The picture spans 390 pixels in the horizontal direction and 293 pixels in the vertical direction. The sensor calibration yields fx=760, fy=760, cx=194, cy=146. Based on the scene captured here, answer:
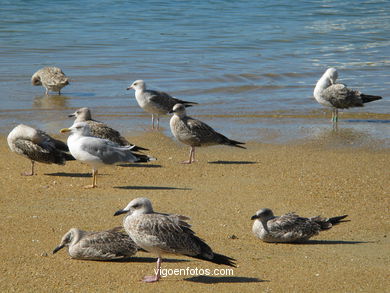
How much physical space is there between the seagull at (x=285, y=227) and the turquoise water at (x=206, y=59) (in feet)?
16.6

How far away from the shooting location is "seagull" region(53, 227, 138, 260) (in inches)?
276

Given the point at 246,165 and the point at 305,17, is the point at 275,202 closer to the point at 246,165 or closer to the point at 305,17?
the point at 246,165

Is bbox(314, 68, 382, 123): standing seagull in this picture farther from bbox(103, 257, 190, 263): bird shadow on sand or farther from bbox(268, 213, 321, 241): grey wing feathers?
bbox(103, 257, 190, 263): bird shadow on sand

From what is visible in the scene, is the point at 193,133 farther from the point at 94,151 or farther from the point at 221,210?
the point at 221,210

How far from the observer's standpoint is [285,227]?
7668 millimetres

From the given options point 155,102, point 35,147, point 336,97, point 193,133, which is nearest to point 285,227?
point 193,133

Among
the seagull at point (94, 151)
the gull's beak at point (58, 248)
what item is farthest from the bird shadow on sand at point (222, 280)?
the seagull at point (94, 151)

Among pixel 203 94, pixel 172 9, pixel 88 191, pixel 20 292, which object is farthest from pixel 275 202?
pixel 172 9

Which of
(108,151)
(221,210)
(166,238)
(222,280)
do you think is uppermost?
(166,238)

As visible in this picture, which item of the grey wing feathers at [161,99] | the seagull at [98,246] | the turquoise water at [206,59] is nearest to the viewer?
the seagull at [98,246]

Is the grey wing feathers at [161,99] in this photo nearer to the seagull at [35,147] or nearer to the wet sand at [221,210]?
the wet sand at [221,210]

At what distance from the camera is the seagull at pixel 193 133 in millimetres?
11453

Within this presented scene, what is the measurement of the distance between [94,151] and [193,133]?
7.03ft

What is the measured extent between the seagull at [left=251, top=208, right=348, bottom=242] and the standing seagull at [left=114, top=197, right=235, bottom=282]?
3.68 ft
